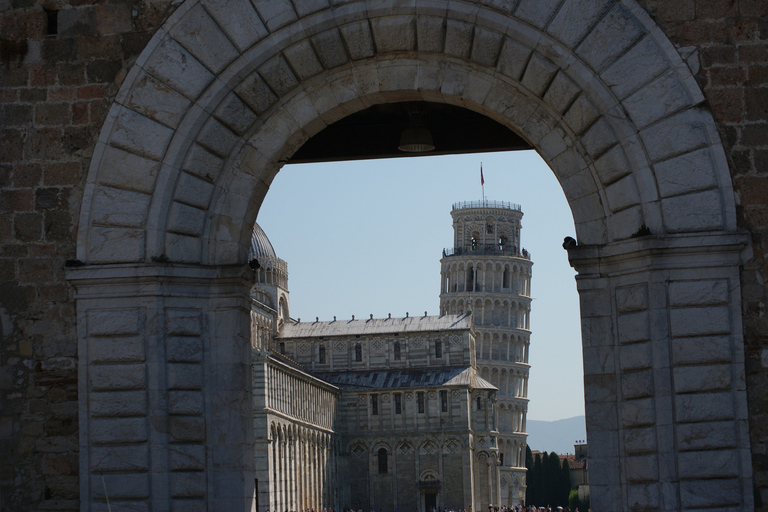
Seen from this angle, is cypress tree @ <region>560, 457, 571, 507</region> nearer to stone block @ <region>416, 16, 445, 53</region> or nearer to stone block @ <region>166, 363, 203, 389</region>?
stone block @ <region>166, 363, 203, 389</region>

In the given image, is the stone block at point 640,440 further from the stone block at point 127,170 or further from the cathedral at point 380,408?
the cathedral at point 380,408

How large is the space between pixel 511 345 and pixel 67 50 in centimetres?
11903

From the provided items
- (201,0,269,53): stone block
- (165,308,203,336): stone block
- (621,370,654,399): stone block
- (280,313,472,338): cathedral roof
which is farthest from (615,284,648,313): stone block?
(280,313,472,338): cathedral roof

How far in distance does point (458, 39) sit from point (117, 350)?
472 cm

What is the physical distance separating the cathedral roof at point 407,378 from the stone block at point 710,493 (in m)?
88.5

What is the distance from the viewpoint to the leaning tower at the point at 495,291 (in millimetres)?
127688


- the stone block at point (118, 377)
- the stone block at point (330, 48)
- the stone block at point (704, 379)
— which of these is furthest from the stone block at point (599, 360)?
the stone block at point (118, 377)

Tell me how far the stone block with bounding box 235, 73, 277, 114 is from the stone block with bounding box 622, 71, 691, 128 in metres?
3.80

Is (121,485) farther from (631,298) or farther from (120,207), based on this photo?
(631,298)

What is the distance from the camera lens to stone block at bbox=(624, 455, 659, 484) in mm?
11062

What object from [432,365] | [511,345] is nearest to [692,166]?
[432,365]

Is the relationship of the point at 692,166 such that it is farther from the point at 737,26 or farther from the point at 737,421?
the point at 737,421

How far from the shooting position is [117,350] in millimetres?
11758

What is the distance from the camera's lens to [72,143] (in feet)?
40.6
